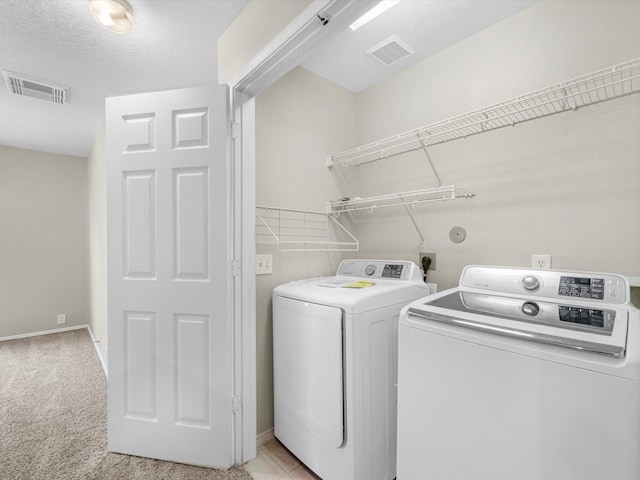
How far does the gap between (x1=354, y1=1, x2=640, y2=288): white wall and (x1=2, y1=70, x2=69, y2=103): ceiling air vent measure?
9.19ft

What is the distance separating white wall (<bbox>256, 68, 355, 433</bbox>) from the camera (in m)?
1.84

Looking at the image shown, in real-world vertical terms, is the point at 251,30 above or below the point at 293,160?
above

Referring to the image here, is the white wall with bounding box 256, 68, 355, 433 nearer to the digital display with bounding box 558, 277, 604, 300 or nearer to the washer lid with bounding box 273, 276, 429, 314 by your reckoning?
Answer: the washer lid with bounding box 273, 276, 429, 314

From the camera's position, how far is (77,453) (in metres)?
1.72

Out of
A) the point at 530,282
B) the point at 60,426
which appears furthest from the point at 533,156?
the point at 60,426

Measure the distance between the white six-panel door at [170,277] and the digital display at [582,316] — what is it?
148 cm

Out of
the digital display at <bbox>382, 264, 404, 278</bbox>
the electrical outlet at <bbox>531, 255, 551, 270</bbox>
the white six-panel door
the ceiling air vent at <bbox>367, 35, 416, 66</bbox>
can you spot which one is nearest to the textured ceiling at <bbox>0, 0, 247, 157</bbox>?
the white six-panel door

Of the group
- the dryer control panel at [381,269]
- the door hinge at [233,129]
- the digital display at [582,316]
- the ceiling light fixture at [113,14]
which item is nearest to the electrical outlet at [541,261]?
the digital display at [582,316]

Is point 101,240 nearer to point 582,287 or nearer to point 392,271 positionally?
point 392,271

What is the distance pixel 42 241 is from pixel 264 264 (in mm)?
4138

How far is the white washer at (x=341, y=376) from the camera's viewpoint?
1.34 metres

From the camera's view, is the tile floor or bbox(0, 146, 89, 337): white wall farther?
bbox(0, 146, 89, 337): white wall

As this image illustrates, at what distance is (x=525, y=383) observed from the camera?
88 cm

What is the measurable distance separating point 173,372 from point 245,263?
73 centimetres
